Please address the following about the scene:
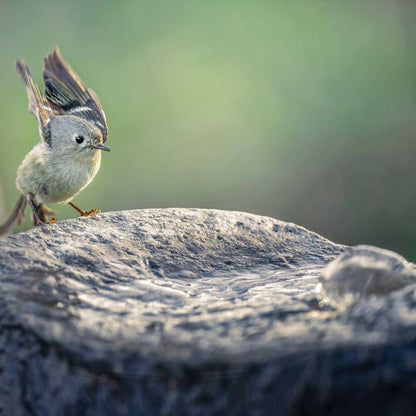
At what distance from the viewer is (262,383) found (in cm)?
154

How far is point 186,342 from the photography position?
163 cm

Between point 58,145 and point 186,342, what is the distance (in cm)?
220

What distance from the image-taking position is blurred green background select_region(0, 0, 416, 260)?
7.70 metres

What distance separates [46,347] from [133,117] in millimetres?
6328

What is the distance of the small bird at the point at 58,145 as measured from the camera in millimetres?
3570

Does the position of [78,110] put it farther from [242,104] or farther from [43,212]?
[242,104]

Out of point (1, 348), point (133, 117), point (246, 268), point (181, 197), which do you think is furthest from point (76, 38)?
point (1, 348)

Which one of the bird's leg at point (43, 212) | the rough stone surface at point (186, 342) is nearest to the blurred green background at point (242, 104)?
the bird's leg at point (43, 212)

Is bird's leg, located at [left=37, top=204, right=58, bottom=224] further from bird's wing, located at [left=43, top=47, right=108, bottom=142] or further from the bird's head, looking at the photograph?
bird's wing, located at [left=43, top=47, right=108, bottom=142]

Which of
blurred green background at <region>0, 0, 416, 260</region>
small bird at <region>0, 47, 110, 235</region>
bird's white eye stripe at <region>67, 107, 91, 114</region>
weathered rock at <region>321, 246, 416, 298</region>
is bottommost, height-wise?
weathered rock at <region>321, 246, 416, 298</region>

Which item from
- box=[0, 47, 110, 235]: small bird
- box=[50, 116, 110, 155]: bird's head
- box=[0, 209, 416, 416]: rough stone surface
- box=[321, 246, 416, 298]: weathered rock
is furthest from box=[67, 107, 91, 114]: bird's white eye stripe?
box=[321, 246, 416, 298]: weathered rock

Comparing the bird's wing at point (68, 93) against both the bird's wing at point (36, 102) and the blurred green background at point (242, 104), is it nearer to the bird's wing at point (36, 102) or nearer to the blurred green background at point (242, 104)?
the bird's wing at point (36, 102)

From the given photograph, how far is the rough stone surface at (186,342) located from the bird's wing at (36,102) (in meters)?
1.41

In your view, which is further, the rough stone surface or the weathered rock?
the weathered rock
